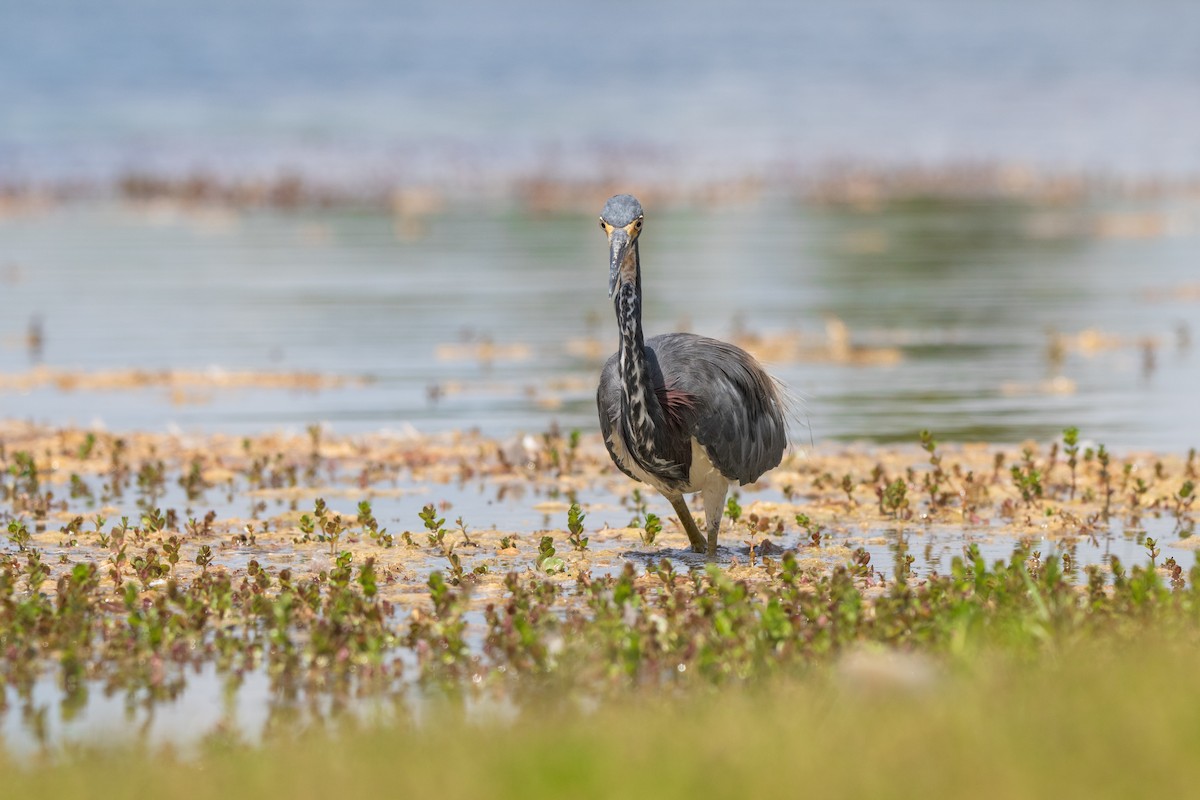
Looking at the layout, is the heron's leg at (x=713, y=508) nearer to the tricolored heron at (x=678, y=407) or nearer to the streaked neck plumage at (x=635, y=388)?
the tricolored heron at (x=678, y=407)

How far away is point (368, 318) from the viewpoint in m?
23.7

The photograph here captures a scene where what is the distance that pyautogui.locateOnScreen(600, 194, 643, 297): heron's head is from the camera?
10023mm

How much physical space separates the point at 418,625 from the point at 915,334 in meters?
14.0

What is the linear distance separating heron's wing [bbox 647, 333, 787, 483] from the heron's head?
651 mm

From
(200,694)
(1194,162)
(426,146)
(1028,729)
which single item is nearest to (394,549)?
(200,694)

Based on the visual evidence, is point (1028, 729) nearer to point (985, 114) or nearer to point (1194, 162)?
point (1194, 162)

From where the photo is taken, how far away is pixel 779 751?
585 cm

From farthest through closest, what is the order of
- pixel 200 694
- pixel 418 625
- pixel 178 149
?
1. pixel 178 149
2. pixel 418 625
3. pixel 200 694

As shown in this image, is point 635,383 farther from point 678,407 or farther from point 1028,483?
point 1028,483

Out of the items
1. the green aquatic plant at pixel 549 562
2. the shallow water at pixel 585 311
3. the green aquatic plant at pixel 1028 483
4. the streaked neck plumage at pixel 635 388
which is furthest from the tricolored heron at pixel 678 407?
the shallow water at pixel 585 311

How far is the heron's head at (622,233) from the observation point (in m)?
10.0

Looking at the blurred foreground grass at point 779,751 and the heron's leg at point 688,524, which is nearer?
the blurred foreground grass at point 779,751

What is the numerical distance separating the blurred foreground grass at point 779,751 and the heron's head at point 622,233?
355 cm

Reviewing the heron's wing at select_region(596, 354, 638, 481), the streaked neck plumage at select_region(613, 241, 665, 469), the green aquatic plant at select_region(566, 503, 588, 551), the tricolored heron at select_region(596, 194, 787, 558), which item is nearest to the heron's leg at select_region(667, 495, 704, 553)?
the tricolored heron at select_region(596, 194, 787, 558)
